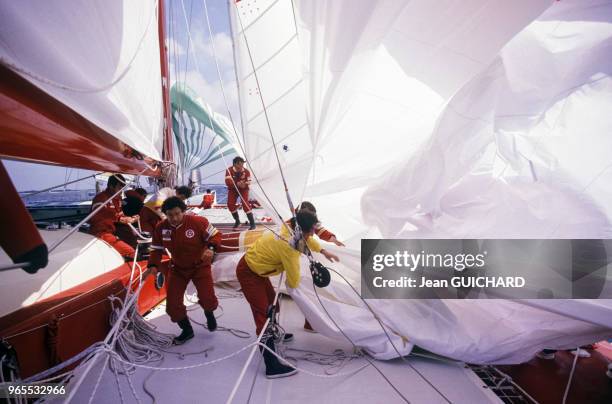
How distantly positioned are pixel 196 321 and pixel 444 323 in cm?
174

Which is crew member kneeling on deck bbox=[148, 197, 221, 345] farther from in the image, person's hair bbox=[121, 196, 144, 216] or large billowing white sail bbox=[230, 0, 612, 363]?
person's hair bbox=[121, 196, 144, 216]

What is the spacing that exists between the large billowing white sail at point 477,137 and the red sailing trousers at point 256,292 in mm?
217

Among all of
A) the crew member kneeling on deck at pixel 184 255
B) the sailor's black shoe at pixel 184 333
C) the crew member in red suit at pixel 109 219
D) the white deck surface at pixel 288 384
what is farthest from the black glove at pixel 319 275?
the crew member in red suit at pixel 109 219

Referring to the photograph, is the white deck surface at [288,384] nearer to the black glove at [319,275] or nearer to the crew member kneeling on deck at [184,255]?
the crew member kneeling on deck at [184,255]

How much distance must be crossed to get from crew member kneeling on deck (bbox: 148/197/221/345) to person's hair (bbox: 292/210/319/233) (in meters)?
0.77

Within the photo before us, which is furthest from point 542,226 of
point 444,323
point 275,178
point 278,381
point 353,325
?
point 275,178

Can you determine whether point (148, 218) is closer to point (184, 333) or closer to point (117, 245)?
point (117, 245)

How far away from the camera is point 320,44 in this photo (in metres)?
1.65

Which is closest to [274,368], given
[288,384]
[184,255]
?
[288,384]

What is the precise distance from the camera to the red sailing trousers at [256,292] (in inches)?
71.6

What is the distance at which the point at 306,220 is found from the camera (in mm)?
1591

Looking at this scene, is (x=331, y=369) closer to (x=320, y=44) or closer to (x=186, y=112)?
(x=320, y=44)

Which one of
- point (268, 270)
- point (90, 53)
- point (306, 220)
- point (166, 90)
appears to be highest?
point (166, 90)

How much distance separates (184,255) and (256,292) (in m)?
0.59
